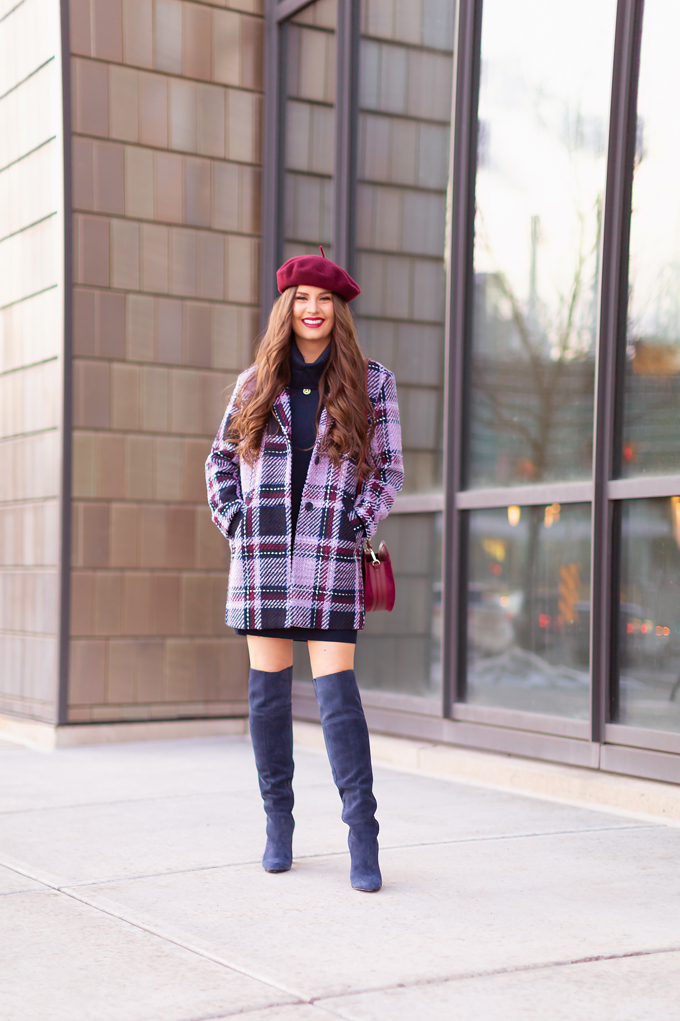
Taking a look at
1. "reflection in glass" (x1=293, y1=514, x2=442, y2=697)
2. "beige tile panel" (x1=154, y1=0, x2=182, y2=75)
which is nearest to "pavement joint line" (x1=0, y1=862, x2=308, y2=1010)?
"reflection in glass" (x1=293, y1=514, x2=442, y2=697)

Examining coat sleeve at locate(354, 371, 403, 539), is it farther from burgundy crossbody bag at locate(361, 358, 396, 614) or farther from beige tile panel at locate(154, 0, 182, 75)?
beige tile panel at locate(154, 0, 182, 75)

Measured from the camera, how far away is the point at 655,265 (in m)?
4.91

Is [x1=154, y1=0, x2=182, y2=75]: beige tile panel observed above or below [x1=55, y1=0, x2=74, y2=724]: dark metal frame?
above

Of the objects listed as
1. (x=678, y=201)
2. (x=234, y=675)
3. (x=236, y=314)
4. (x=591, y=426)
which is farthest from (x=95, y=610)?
(x=678, y=201)

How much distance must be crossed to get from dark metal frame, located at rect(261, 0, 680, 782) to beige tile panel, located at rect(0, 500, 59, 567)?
5.38 ft

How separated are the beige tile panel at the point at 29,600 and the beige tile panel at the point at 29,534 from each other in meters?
0.06

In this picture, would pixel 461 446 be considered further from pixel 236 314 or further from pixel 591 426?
pixel 236 314

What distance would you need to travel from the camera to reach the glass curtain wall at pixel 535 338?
5246mm

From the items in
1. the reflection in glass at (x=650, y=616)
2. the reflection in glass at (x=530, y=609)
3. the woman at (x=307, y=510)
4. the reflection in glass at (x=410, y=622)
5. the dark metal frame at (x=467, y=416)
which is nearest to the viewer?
the woman at (x=307, y=510)

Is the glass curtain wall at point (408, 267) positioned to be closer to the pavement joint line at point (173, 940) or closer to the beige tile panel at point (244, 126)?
the beige tile panel at point (244, 126)

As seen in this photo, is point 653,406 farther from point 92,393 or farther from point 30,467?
point 30,467

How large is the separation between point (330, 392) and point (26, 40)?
433 cm

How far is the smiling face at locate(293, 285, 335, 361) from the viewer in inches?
145

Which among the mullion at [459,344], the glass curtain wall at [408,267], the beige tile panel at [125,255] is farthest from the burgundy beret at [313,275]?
the beige tile panel at [125,255]
